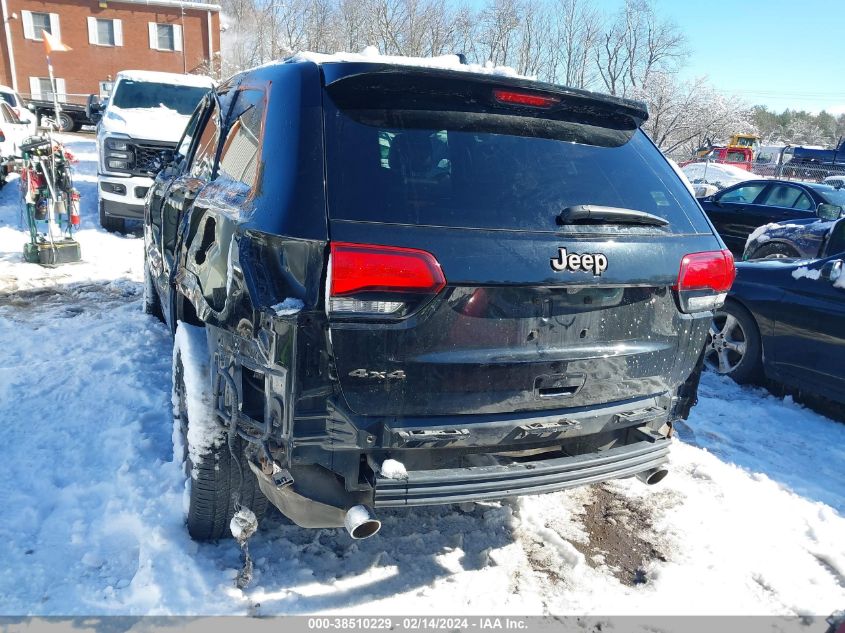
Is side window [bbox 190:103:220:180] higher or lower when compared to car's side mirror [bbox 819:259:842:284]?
higher

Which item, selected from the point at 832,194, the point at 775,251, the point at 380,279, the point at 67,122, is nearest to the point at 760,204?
the point at 832,194

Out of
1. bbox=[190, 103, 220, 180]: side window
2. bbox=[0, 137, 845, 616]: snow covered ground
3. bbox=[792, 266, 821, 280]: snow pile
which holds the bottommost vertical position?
bbox=[0, 137, 845, 616]: snow covered ground

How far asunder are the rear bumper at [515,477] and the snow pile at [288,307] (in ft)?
2.04

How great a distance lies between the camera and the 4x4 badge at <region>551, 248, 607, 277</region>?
2193 mm

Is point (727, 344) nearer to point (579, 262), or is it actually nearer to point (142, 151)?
point (579, 262)

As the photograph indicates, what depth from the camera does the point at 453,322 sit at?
2096 millimetres

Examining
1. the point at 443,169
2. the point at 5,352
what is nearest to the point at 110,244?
the point at 5,352

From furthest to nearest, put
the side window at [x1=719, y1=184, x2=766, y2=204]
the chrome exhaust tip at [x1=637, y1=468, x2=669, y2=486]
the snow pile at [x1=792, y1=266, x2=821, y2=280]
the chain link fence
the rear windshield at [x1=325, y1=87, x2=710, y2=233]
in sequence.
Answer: the chain link fence, the side window at [x1=719, y1=184, x2=766, y2=204], the snow pile at [x1=792, y1=266, x2=821, y2=280], the chrome exhaust tip at [x1=637, y1=468, x2=669, y2=486], the rear windshield at [x1=325, y1=87, x2=710, y2=233]

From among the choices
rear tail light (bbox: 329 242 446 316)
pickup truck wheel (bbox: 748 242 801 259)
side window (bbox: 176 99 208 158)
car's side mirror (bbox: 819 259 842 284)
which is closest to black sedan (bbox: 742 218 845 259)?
pickup truck wheel (bbox: 748 242 801 259)

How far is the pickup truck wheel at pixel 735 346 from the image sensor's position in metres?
5.05

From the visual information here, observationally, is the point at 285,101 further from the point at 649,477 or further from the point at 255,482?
the point at 649,477

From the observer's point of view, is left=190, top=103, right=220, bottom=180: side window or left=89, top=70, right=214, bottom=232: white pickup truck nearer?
left=190, top=103, right=220, bottom=180: side window

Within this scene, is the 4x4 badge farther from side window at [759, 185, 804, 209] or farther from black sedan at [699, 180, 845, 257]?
side window at [759, 185, 804, 209]

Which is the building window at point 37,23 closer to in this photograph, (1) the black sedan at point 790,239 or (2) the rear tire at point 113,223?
(2) the rear tire at point 113,223
